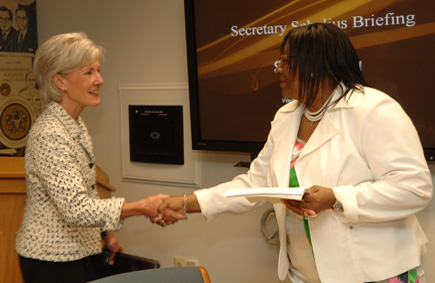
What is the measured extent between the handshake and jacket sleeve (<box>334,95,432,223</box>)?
820 millimetres

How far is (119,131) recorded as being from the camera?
399 centimetres

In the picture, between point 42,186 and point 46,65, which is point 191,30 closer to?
point 46,65

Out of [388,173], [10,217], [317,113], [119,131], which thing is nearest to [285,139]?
[317,113]

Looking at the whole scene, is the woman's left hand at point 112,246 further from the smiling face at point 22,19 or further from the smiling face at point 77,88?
the smiling face at point 22,19

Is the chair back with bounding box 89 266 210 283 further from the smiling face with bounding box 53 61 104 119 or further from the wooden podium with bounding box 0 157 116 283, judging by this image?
the wooden podium with bounding box 0 157 116 283

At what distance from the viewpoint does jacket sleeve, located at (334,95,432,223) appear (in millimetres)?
1895

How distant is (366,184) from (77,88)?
137 centimetres

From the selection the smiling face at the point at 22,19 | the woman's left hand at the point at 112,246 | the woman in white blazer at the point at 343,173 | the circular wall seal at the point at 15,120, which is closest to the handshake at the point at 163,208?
the woman's left hand at the point at 112,246

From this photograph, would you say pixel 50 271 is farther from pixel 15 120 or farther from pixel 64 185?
pixel 15 120

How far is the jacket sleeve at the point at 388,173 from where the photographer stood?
1895mm

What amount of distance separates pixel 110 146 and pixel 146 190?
1.44 feet

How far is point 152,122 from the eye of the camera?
3.75 meters

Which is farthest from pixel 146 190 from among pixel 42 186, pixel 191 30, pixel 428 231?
pixel 428 231

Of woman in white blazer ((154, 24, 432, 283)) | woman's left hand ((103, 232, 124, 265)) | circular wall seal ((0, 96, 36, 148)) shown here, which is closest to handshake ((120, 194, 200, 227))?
woman's left hand ((103, 232, 124, 265))
